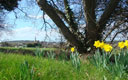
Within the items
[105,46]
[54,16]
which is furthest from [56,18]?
[105,46]

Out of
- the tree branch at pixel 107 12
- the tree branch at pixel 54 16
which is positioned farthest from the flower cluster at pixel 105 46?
the tree branch at pixel 107 12

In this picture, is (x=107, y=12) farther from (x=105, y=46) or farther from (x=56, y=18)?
(x=105, y=46)

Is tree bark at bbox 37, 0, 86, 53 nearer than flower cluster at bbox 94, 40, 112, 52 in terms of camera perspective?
No

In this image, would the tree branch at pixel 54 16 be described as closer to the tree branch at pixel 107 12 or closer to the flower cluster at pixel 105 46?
the tree branch at pixel 107 12

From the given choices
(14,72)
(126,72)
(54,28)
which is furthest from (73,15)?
(14,72)

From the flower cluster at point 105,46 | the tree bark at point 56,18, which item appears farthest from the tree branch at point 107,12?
the flower cluster at point 105,46

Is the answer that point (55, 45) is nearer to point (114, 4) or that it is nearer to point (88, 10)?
point (88, 10)

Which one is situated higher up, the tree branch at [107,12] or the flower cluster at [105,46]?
the tree branch at [107,12]

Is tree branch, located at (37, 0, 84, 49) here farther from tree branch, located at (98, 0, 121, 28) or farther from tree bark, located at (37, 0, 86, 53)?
tree branch, located at (98, 0, 121, 28)

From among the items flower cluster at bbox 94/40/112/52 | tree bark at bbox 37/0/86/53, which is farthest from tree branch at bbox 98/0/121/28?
flower cluster at bbox 94/40/112/52

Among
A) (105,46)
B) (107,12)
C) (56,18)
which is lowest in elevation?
(105,46)

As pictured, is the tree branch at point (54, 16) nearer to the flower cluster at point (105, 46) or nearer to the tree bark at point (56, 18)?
the tree bark at point (56, 18)

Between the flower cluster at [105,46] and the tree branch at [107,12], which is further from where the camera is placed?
the tree branch at [107,12]

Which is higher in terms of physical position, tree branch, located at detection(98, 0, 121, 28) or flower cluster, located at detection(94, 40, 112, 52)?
tree branch, located at detection(98, 0, 121, 28)
